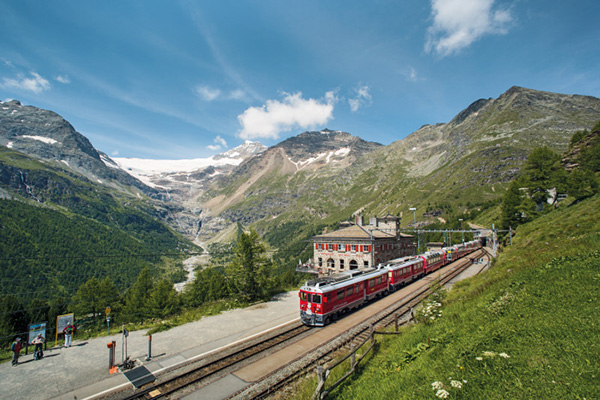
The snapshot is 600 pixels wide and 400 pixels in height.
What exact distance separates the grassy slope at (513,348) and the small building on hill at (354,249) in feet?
97.4

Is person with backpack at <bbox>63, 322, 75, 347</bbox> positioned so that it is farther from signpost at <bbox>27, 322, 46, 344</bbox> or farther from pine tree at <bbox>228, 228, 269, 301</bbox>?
pine tree at <bbox>228, 228, 269, 301</bbox>

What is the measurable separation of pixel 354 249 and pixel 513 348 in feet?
A: 127

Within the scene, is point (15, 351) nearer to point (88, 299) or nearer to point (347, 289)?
point (347, 289)

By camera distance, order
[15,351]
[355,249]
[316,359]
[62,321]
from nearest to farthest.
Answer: [316,359] < [15,351] < [62,321] < [355,249]

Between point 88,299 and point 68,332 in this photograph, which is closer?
point 68,332

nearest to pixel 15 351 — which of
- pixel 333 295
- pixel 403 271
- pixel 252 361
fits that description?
pixel 252 361

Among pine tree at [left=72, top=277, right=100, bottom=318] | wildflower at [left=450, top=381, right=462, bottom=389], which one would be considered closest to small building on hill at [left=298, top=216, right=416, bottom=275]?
wildflower at [left=450, top=381, right=462, bottom=389]

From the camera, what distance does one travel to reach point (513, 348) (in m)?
9.19

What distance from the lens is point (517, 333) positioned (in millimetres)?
10086

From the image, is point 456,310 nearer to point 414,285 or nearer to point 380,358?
point 380,358

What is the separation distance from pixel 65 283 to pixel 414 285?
21956 cm

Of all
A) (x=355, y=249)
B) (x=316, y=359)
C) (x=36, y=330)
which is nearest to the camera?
(x=316, y=359)

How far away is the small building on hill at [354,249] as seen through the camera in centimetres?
4622

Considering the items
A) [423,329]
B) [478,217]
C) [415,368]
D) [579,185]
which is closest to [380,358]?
[423,329]
